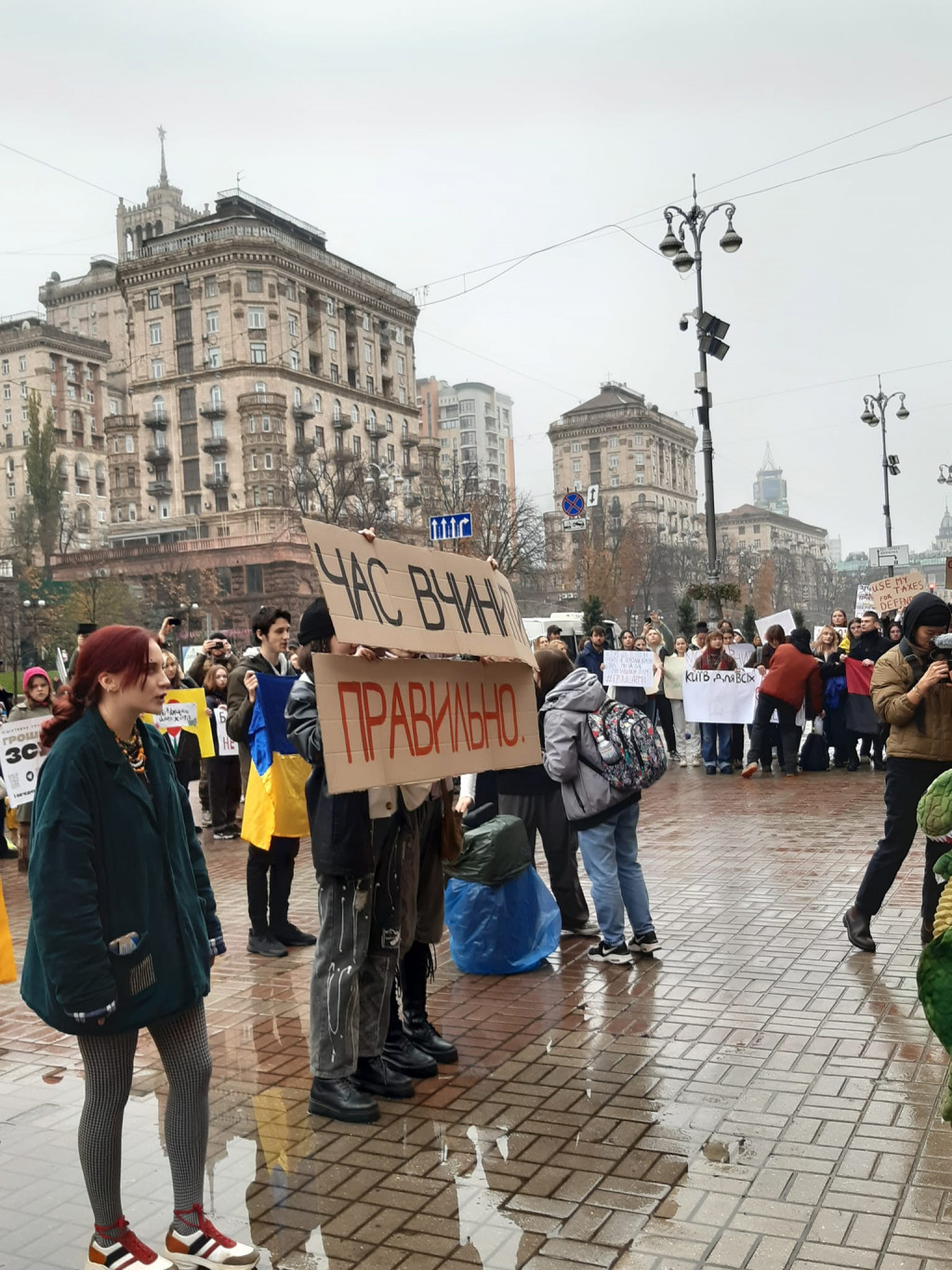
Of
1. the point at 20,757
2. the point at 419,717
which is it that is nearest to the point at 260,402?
the point at 20,757

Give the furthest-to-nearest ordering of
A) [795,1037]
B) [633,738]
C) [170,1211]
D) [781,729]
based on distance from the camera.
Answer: [781,729]
[633,738]
[795,1037]
[170,1211]

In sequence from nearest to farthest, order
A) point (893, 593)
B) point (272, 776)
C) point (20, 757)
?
point (272, 776)
point (20, 757)
point (893, 593)

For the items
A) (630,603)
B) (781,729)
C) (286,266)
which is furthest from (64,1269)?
(286,266)

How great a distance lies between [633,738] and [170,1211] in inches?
142

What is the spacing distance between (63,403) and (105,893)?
119581 millimetres

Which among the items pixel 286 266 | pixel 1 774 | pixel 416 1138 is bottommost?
pixel 416 1138

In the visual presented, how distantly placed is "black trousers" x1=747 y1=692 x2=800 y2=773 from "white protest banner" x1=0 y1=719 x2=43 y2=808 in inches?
357

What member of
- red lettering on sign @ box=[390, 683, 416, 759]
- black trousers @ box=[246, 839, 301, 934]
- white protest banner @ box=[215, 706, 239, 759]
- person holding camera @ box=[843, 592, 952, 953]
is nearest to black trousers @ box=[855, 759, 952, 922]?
person holding camera @ box=[843, 592, 952, 953]

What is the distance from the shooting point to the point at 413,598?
5.05 meters

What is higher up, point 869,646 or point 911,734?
point 869,646

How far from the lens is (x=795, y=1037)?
5.57 m

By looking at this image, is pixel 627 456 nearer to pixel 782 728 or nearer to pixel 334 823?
pixel 782 728

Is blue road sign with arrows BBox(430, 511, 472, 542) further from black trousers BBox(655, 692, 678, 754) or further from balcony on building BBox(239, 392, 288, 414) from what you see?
balcony on building BBox(239, 392, 288, 414)

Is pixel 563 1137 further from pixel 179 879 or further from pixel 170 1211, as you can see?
pixel 179 879
